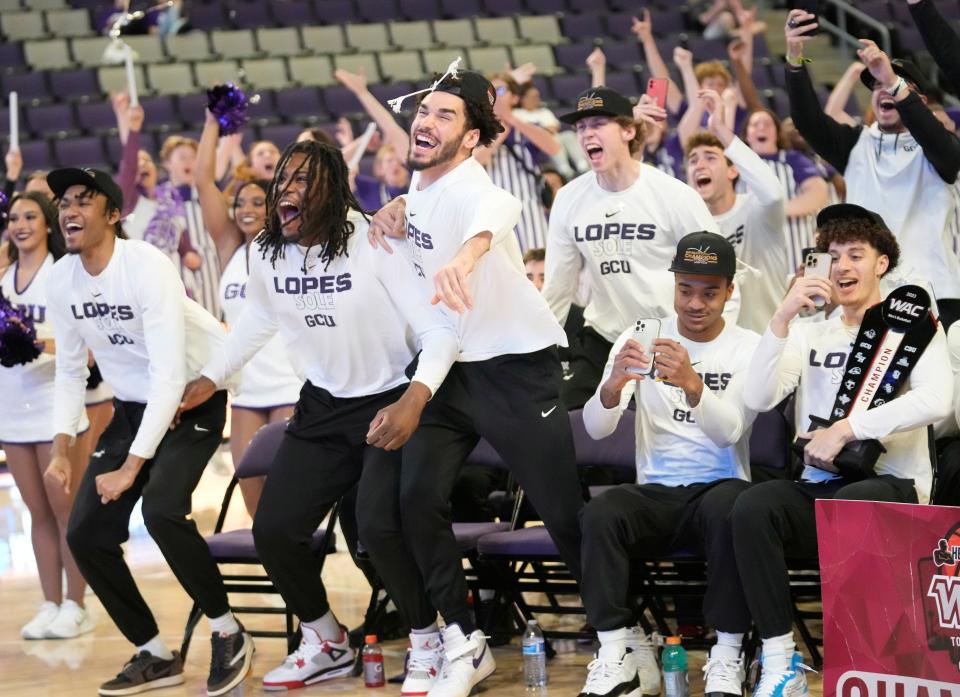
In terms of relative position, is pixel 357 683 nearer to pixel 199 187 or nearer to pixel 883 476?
pixel 883 476

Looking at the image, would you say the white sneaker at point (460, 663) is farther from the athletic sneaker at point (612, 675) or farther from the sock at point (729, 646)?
the sock at point (729, 646)

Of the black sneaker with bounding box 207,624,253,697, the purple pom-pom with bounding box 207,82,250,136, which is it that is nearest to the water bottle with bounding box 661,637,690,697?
the black sneaker with bounding box 207,624,253,697

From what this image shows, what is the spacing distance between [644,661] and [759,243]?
2296mm

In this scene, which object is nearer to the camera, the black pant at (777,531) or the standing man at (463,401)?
the black pant at (777,531)

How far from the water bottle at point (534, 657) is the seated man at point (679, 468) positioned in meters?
0.36

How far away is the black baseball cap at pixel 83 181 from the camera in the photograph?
580cm

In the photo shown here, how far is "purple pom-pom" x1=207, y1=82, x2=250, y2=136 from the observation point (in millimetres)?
7008

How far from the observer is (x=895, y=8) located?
52.3 feet

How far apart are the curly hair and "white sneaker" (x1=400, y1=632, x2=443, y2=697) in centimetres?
201

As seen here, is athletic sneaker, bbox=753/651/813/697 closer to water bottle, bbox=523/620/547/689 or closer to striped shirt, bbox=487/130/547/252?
water bottle, bbox=523/620/547/689

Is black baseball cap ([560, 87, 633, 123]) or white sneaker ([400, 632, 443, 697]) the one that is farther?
black baseball cap ([560, 87, 633, 123])

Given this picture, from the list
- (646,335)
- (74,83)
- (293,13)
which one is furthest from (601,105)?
(293,13)

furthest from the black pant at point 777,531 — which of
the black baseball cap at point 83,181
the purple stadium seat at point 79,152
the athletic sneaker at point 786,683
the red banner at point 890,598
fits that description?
Answer: the purple stadium seat at point 79,152

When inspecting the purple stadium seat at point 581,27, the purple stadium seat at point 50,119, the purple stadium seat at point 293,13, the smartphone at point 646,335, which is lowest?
the smartphone at point 646,335
